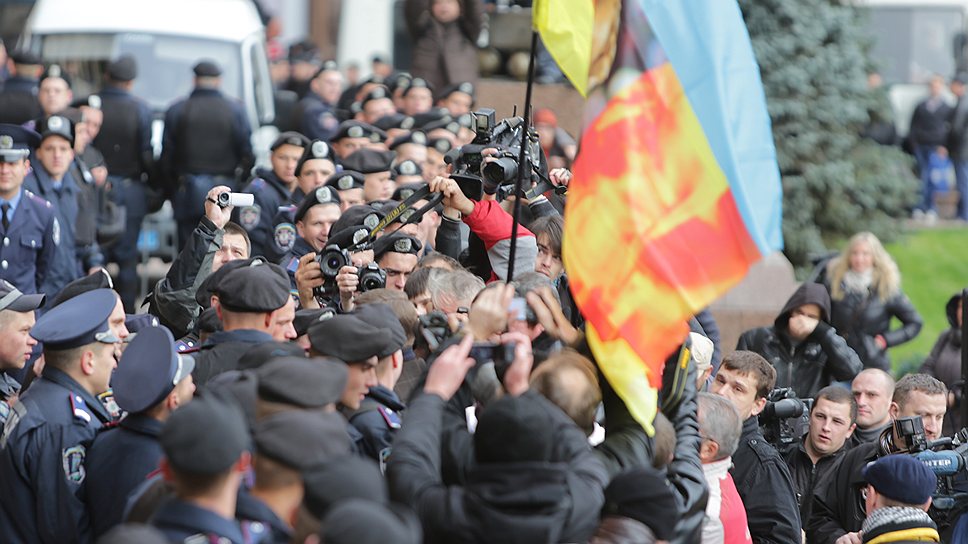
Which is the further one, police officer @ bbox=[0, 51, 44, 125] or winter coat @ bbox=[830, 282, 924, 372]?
police officer @ bbox=[0, 51, 44, 125]

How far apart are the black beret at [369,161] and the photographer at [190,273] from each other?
7.67ft

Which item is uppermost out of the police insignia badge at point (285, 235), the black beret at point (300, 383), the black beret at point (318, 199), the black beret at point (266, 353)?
the black beret at point (300, 383)

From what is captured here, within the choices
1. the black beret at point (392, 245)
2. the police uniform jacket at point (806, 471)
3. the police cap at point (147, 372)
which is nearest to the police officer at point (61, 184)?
the black beret at point (392, 245)

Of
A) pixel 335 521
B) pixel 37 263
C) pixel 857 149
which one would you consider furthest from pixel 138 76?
pixel 335 521

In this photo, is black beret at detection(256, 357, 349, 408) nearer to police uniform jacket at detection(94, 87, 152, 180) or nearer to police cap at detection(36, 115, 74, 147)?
police cap at detection(36, 115, 74, 147)

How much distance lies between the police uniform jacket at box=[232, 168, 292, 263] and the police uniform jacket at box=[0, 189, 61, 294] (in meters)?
1.17

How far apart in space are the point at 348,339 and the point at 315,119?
30.8 feet

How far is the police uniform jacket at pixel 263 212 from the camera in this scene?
1034 centimetres

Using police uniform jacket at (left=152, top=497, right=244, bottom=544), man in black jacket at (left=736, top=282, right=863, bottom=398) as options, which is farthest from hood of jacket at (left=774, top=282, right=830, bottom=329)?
police uniform jacket at (left=152, top=497, right=244, bottom=544)

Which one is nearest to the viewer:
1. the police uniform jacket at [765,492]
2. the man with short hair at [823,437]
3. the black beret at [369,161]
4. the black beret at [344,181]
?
the police uniform jacket at [765,492]

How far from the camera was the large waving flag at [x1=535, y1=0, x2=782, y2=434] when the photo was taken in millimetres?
5617

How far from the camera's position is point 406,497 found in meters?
4.85

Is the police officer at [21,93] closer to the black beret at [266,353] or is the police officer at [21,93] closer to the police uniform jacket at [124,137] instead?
the police uniform jacket at [124,137]

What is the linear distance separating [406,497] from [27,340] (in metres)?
2.99
